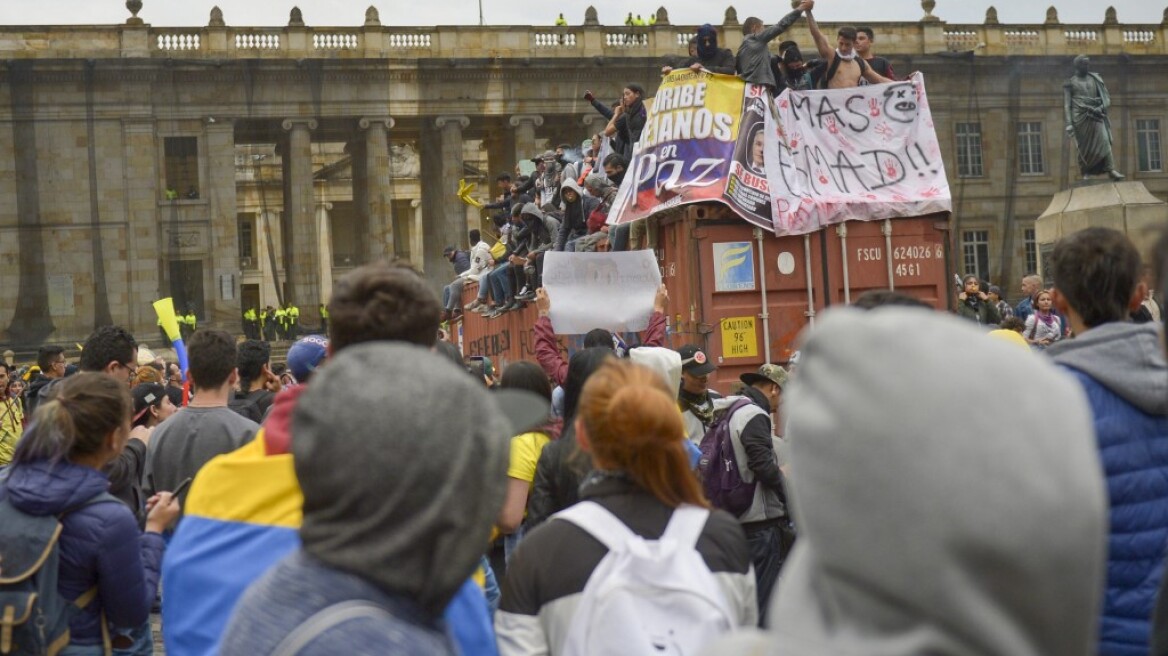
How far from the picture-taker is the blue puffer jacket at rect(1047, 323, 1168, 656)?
3584mm

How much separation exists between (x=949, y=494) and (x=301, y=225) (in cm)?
5783

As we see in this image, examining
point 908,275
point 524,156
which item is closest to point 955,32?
point 524,156

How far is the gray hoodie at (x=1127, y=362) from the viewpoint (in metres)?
3.65

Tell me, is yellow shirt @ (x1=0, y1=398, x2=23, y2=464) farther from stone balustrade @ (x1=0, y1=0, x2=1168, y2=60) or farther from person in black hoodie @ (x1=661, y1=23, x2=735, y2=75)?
stone balustrade @ (x1=0, y1=0, x2=1168, y2=60)

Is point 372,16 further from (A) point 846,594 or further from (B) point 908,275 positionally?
(A) point 846,594

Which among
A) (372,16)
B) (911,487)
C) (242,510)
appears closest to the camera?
(911,487)

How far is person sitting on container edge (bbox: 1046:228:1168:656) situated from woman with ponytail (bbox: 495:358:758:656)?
0.84 m

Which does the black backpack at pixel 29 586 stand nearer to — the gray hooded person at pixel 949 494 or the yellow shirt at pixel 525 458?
the yellow shirt at pixel 525 458

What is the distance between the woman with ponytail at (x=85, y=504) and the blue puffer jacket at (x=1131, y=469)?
2.64 m

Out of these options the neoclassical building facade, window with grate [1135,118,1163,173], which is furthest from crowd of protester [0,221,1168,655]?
window with grate [1135,118,1163,173]

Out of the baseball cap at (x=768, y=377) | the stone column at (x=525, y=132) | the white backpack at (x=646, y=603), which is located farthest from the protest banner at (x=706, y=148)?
the stone column at (x=525, y=132)

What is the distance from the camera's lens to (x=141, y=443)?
255 inches

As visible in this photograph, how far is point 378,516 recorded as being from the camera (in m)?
2.14

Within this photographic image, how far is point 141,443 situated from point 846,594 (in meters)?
5.37
